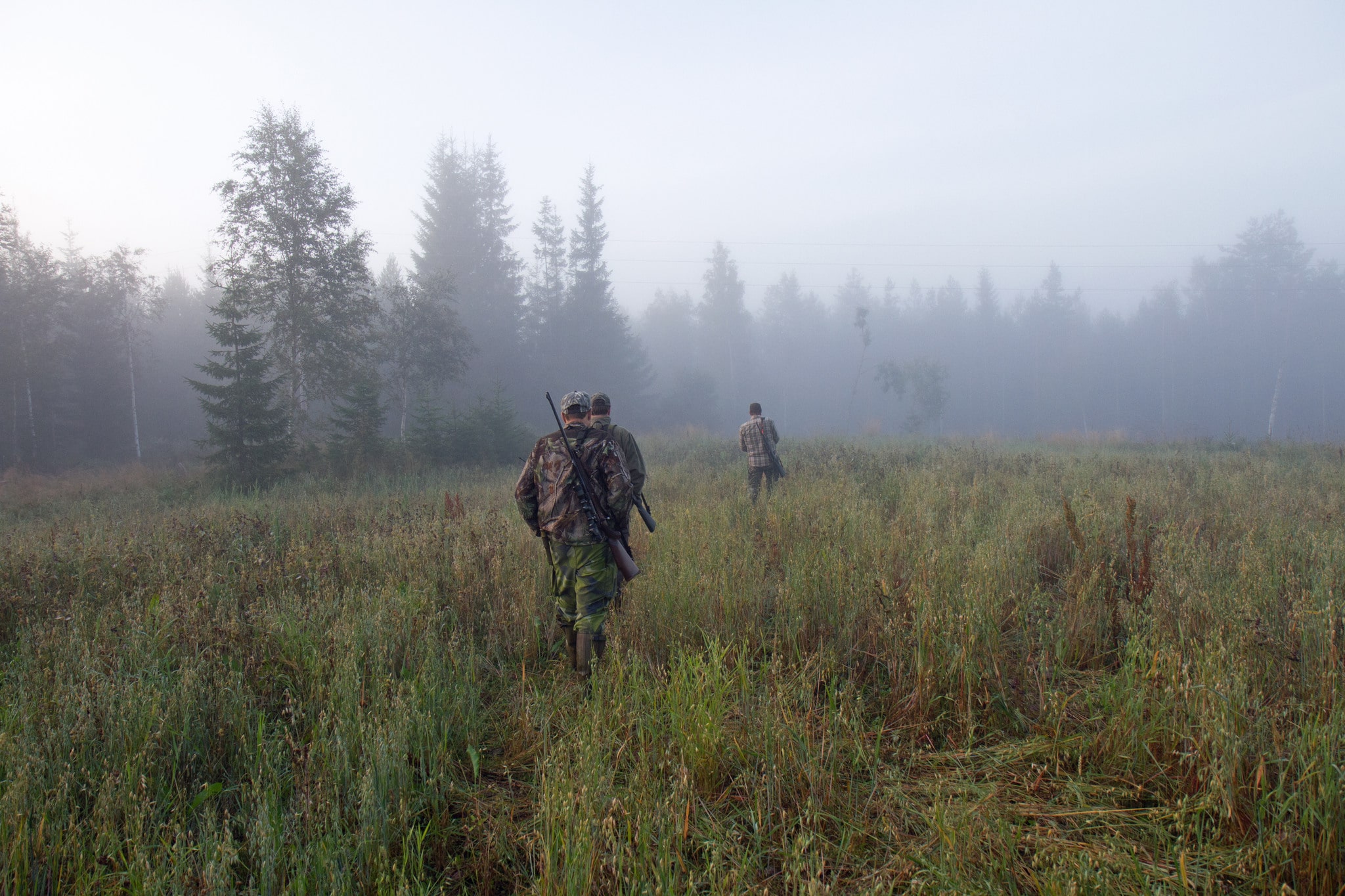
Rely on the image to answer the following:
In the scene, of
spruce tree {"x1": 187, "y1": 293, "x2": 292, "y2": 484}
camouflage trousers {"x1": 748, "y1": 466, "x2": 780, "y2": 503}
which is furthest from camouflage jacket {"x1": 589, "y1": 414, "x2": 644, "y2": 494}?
spruce tree {"x1": 187, "y1": 293, "x2": 292, "y2": 484}

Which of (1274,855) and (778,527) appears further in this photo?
(778,527)

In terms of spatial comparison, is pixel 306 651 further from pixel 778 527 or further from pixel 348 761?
pixel 778 527

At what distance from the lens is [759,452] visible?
983cm

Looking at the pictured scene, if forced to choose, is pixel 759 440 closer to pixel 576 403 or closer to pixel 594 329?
pixel 576 403

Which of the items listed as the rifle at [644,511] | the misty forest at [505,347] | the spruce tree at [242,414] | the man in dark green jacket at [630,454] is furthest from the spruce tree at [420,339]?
the rifle at [644,511]

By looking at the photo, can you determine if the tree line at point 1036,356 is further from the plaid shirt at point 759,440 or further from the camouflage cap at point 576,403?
the camouflage cap at point 576,403

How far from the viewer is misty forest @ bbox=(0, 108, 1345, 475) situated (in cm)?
1867

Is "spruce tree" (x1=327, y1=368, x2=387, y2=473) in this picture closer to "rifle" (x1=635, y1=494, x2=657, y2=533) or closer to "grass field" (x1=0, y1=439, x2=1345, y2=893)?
"grass field" (x1=0, y1=439, x2=1345, y2=893)

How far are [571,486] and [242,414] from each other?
16.0m

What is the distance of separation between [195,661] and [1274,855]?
503 cm

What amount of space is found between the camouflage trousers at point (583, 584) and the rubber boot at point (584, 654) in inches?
1.5

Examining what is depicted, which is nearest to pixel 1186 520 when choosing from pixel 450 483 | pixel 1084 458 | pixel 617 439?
pixel 617 439

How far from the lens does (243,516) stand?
7.66 meters

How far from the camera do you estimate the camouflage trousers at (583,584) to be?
3994 mm
